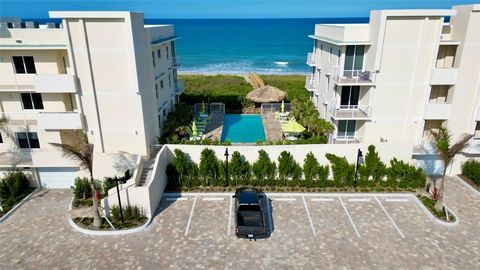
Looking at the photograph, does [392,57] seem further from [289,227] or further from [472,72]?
[289,227]

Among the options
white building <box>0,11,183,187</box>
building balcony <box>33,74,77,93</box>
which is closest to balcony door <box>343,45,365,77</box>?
white building <box>0,11,183,187</box>

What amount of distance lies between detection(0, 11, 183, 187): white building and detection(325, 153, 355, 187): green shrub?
13.4 meters

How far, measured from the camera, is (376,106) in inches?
945

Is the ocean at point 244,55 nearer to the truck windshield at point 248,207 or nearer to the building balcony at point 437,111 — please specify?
the building balcony at point 437,111

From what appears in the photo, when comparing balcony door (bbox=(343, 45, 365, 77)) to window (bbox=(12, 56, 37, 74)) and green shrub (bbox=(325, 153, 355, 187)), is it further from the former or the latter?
window (bbox=(12, 56, 37, 74))

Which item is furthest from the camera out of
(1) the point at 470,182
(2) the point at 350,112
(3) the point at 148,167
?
(2) the point at 350,112

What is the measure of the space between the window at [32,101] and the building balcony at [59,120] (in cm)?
214

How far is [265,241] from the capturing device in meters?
17.4

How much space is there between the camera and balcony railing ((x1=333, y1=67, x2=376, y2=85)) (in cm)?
2361

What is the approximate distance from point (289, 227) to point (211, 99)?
82.2 ft

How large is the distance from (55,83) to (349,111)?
836 inches

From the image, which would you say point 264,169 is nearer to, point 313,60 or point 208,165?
point 208,165

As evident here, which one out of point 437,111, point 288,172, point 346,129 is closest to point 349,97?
point 346,129

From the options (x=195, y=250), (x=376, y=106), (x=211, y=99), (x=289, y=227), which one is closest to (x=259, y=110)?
(x=211, y=99)
